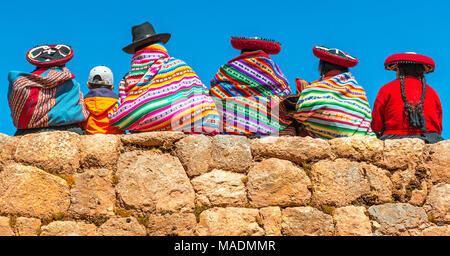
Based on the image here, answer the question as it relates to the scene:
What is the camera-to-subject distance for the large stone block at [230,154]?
622cm

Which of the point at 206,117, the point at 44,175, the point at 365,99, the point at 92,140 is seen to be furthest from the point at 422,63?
the point at 44,175

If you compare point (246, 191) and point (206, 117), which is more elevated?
point (206, 117)

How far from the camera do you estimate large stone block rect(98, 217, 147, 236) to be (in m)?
5.91

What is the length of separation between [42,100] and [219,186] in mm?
1982

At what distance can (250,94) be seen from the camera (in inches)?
275

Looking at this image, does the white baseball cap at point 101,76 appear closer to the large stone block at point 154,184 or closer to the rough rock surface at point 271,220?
the large stone block at point 154,184

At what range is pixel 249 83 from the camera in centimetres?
700

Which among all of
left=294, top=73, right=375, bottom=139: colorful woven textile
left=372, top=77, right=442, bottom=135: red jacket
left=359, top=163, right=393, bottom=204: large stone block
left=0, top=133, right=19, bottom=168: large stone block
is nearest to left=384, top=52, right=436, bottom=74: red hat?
left=372, top=77, right=442, bottom=135: red jacket

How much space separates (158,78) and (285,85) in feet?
4.28

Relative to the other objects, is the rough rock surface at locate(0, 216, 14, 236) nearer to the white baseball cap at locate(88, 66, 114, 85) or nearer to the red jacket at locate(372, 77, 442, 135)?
the white baseball cap at locate(88, 66, 114, 85)

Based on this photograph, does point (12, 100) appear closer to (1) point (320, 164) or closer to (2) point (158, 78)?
(2) point (158, 78)

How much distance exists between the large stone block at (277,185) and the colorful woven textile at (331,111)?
0.76 meters

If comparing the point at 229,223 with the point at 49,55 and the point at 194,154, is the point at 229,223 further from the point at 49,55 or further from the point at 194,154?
the point at 49,55

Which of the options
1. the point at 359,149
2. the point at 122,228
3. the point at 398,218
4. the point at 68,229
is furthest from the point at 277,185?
the point at 68,229
